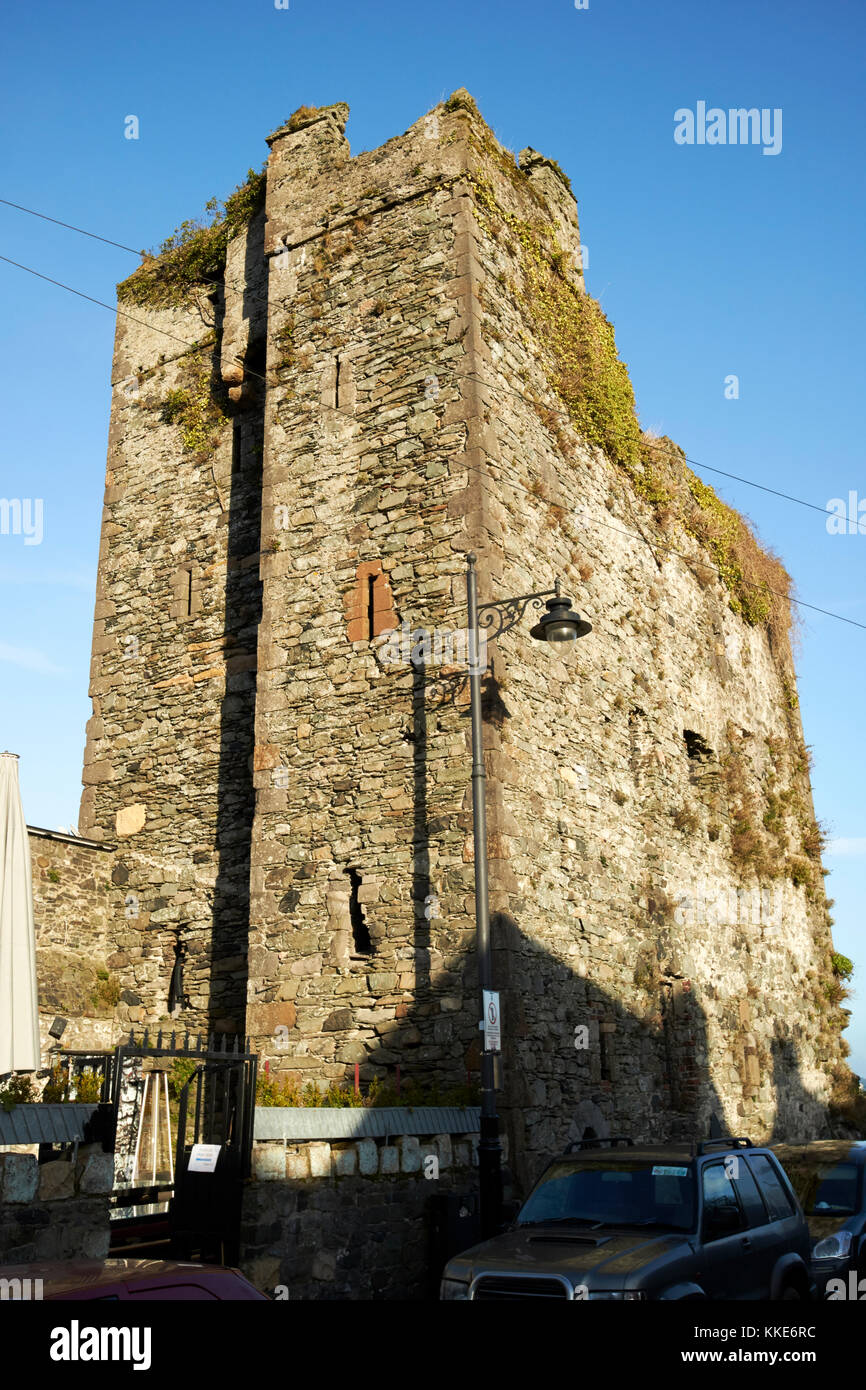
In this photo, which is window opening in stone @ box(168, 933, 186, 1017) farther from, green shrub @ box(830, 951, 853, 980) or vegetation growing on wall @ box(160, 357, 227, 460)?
green shrub @ box(830, 951, 853, 980)

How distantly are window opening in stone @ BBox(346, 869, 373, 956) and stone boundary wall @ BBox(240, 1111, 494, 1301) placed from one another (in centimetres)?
253

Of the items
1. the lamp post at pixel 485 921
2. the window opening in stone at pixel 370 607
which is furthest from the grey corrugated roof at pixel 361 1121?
the window opening in stone at pixel 370 607

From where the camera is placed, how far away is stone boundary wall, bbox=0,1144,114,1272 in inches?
237

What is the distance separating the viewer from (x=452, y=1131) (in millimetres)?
9711

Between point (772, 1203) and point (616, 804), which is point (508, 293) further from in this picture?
point (772, 1203)

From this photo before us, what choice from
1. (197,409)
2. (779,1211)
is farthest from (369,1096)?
(197,409)

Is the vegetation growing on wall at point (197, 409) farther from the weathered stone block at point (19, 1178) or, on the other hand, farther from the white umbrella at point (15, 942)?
the weathered stone block at point (19, 1178)

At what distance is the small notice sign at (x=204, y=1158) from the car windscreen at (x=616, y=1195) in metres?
2.14

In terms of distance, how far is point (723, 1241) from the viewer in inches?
248

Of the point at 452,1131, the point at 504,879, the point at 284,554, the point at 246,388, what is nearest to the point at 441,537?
the point at 284,554

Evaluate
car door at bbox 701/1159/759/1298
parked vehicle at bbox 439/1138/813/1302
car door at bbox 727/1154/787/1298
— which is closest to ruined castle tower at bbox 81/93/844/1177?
parked vehicle at bbox 439/1138/813/1302

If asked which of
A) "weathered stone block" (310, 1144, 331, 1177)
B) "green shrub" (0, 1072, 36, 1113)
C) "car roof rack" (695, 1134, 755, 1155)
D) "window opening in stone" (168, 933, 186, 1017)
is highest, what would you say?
"window opening in stone" (168, 933, 186, 1017)

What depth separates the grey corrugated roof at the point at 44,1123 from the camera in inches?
236

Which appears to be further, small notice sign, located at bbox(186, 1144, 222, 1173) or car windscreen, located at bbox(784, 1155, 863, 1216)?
car windscreen, located at bbox(784, 1155, 863, 1216)
